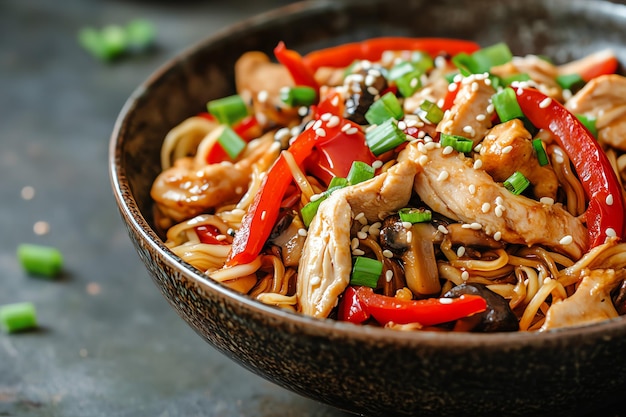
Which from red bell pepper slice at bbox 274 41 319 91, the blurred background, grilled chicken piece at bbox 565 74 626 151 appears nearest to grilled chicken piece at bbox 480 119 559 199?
grilled chicken piece at bbox 565 74 626 151

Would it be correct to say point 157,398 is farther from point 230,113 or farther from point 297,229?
point 230,113

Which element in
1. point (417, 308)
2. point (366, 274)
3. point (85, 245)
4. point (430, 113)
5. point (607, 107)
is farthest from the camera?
point (85, 245)

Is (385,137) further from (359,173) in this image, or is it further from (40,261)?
(40,261)

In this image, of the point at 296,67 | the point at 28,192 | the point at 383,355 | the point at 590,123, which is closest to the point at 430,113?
the point at 590,123

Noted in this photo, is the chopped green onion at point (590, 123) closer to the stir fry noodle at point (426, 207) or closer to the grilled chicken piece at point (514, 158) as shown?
the stir fry noodle at point (426, 207)

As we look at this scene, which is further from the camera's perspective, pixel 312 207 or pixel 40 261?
pixel 40 261

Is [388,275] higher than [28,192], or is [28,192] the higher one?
[388,275]

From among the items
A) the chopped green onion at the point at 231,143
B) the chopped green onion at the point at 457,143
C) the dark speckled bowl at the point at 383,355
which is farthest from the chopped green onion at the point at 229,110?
the chopped green onion at the point at 457,143
